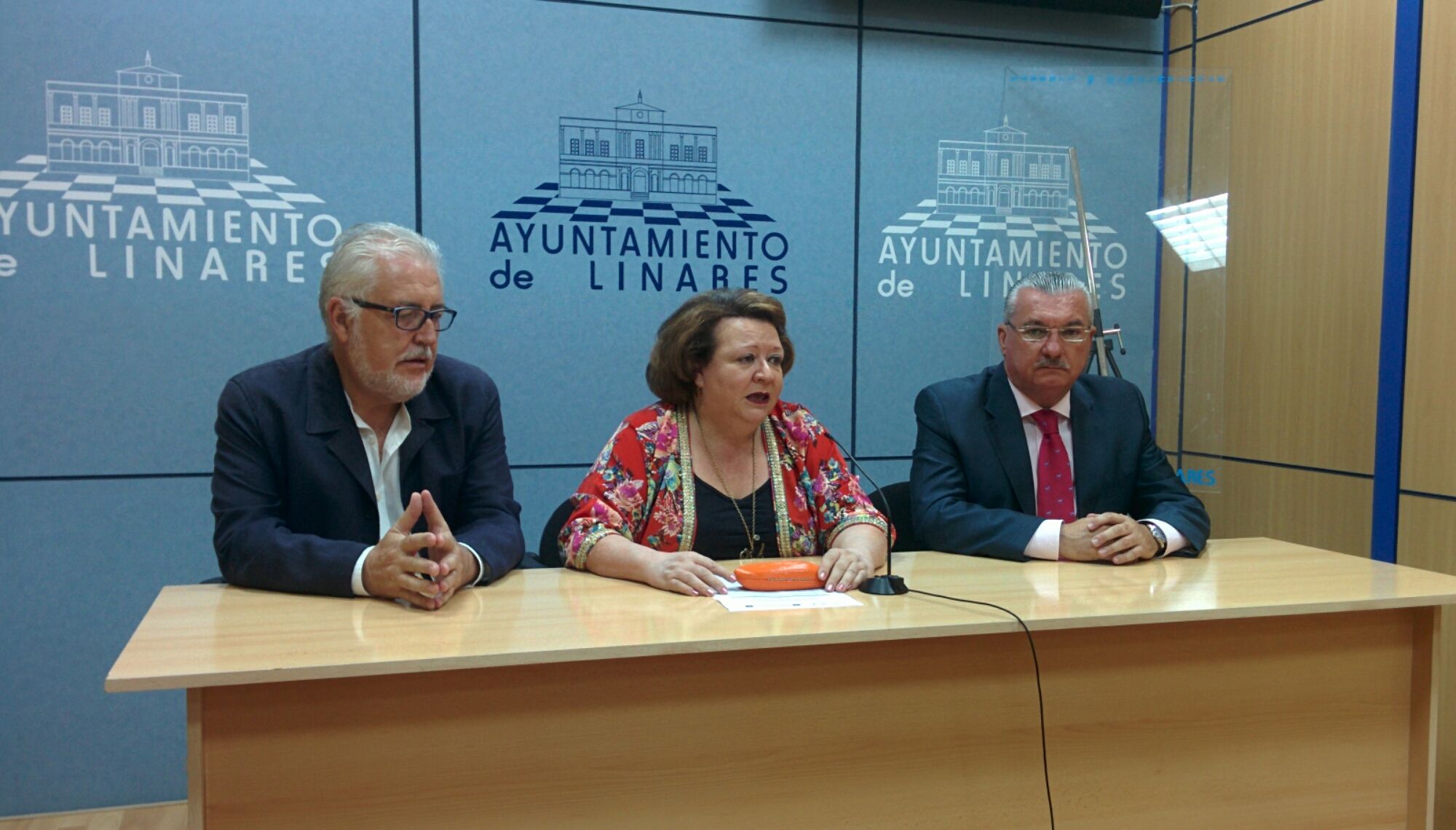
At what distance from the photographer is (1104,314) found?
404cm

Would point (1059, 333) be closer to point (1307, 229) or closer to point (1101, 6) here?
point (1307, 229)

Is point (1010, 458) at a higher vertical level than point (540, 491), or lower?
higher

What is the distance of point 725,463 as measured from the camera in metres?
2.68

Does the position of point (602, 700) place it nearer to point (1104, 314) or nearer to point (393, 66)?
point (393, 66)

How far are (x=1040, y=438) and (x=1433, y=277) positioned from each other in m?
1.29

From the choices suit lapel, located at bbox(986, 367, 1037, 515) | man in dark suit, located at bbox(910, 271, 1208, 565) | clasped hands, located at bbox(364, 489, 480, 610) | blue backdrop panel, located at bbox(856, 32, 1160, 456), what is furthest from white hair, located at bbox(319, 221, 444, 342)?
blue backdrop panel, located at bbox(856, 32, 1160, 456)

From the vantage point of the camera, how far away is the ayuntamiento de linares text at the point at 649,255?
359cm

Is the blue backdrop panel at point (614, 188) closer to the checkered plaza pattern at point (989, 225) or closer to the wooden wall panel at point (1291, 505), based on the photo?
the checkered plaza pattern at point (989, 225)

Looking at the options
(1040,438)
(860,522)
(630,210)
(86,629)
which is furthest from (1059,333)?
(86,629)

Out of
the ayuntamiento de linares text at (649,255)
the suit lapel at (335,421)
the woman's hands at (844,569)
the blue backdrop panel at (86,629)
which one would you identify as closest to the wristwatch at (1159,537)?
the woman's hands at (844,569)

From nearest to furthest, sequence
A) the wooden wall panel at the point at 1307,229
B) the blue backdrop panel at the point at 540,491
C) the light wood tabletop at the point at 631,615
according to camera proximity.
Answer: the light wood tabletop at the point at 631,615
the wooden wall panel at the point at 1307,229
the blue backdrop panel at the point at 540,491

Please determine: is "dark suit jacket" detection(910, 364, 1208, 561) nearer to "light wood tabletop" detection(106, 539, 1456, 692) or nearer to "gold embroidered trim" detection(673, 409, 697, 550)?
"light wood tabletop" detection(106, 539, 1456, 692)

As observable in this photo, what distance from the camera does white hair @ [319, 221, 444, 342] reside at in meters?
2.35

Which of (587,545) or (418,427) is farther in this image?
(418,427)
